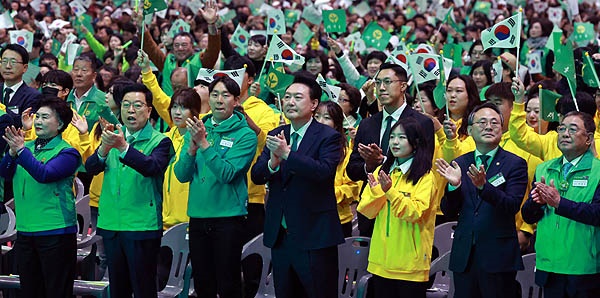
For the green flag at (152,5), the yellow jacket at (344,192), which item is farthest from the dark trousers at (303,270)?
the green flag at (152,5)

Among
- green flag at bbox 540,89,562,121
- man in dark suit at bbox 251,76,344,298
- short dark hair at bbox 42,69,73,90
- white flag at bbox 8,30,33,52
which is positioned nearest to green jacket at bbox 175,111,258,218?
man in dark suit at bbox 251,76,344,298

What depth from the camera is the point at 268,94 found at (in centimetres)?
1040

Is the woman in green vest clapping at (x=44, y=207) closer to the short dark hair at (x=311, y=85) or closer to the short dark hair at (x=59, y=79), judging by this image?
the short dark hair at (x=311, y=85)

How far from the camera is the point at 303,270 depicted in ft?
22.6

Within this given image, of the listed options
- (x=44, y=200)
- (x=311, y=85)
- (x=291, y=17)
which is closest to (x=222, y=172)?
(x=311, y=85)

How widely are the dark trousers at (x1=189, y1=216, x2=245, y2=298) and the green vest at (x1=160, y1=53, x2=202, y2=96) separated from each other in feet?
10.4

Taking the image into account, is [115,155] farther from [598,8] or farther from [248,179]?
[598,8]

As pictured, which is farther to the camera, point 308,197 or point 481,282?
point 308,197

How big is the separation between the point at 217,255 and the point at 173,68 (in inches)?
171

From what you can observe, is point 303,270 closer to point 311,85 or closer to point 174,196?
point 311,85

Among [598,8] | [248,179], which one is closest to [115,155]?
[248,179]

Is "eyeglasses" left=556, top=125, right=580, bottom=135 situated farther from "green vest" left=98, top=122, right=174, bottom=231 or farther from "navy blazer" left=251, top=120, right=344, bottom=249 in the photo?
"green vest" left=98, top=122, right=174, bottom=231

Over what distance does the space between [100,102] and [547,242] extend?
407cm

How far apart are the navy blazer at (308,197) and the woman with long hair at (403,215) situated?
0.25 metres
